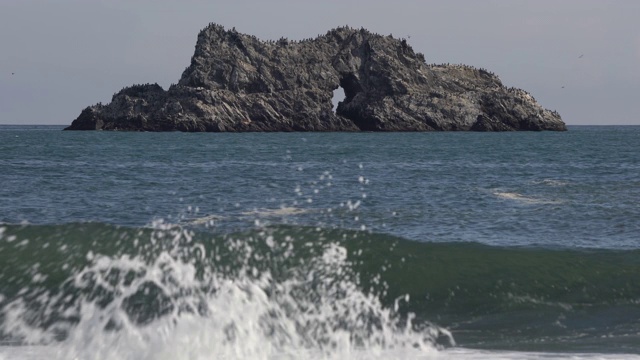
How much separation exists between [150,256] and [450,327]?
6.94 meters

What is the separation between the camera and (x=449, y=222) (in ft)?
73.3

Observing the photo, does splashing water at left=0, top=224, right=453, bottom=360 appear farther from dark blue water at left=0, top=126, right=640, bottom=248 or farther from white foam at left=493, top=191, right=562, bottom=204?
white foam at left=493, top=191, right=562, bottom=204

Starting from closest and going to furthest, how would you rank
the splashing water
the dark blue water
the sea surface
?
the splashing water < the sea surface < the dark blue water

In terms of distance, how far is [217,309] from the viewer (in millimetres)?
10164

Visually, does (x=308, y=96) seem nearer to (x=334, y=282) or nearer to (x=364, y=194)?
(x=364, y=194)

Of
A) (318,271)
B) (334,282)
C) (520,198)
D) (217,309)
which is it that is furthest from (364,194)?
(217,309)

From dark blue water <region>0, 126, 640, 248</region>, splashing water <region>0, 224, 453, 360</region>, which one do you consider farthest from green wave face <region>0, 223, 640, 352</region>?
dark blue water <region>0, 126, 640, 248</region>

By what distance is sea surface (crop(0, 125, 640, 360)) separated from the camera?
10.5 meters

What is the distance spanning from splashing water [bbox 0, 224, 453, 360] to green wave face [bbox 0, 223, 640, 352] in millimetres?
48

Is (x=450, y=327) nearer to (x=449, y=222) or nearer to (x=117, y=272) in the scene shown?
(x=117, y=272)

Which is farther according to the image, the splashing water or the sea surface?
the sea surface

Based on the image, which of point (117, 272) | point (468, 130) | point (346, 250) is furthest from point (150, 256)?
point (468, 130)

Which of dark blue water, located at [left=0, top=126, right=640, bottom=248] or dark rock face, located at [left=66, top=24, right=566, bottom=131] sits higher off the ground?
dark rock face, located at [left=66, top=24, right=566, bottom=131]

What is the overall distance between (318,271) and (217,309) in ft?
17.1
